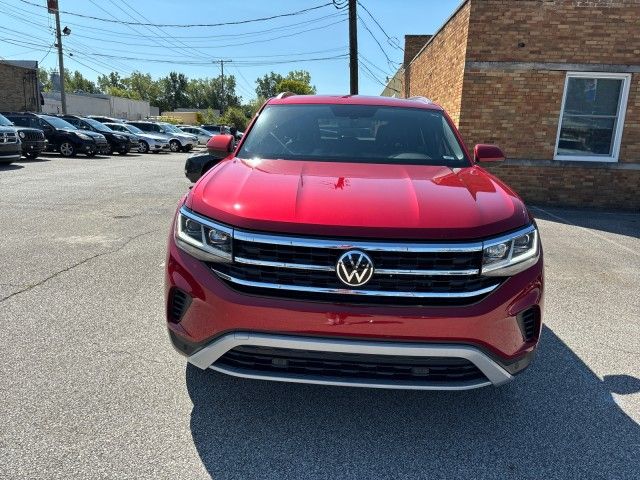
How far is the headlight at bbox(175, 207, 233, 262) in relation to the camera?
90.4 inches

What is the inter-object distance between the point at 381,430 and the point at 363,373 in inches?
19.7

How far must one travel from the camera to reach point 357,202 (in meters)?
2.40

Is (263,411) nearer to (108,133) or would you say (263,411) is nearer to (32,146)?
(32,146)

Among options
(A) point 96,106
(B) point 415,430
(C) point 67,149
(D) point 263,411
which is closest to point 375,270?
(B) point 415,430

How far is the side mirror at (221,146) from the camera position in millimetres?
3832

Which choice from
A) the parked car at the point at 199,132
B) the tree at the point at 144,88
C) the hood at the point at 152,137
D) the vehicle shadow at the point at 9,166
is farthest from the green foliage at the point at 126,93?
the vehicle shadow at the point at 9,166

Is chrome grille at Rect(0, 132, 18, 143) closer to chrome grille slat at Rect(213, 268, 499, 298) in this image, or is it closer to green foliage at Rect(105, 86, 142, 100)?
chrome grille slat at Rect(213, 268, 499, 298)

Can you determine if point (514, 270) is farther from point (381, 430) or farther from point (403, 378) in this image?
point (381, 430)

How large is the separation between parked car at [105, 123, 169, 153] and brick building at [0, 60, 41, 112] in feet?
31.1

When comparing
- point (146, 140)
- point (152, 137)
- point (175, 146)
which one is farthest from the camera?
point (175, 146)

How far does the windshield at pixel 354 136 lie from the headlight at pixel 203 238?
40.8 inches

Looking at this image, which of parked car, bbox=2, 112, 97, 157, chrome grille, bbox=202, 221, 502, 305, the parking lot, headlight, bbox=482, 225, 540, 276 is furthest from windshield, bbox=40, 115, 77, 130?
headlight, bbox=482, 225, 540, 276

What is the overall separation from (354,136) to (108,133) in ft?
71.7

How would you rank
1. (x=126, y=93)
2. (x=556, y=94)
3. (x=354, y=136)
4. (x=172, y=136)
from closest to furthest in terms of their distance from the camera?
(x=354, y=136), (x=556, y=94), (x=172, y=136), (x=126, y=93)
